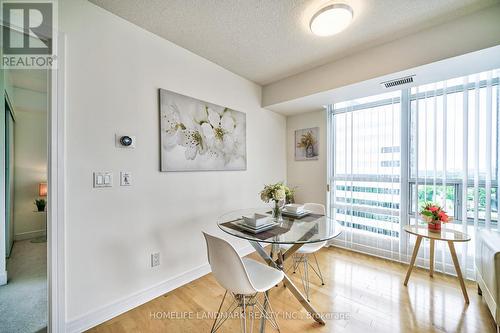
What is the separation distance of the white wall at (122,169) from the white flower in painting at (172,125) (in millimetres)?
101

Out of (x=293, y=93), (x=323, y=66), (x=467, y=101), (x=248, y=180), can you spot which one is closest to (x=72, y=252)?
(x=248, y=180)

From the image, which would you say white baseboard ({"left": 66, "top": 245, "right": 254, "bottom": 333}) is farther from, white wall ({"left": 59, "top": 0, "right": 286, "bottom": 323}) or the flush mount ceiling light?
the flush mount ceiling light

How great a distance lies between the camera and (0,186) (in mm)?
1992

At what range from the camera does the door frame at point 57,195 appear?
55.5 inches

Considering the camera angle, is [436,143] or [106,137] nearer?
[106,137]

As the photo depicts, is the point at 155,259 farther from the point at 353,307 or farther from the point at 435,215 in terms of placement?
the point at 435,215

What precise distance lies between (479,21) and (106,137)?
3245mm

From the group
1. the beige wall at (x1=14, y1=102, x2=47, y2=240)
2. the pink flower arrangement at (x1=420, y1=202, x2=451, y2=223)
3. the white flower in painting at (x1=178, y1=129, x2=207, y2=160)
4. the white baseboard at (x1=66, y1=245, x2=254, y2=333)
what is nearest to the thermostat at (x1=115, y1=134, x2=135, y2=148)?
the white flower in painting at (x1=178, y1=129, x2=207, y2=160)

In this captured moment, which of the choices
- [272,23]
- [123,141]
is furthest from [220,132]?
[272,23]

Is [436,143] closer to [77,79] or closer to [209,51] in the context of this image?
[209,51]

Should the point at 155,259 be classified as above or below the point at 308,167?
below

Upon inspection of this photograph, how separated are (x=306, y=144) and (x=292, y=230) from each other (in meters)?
2.12

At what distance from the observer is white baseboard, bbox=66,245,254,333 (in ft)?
4.98

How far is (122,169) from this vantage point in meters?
1.75
